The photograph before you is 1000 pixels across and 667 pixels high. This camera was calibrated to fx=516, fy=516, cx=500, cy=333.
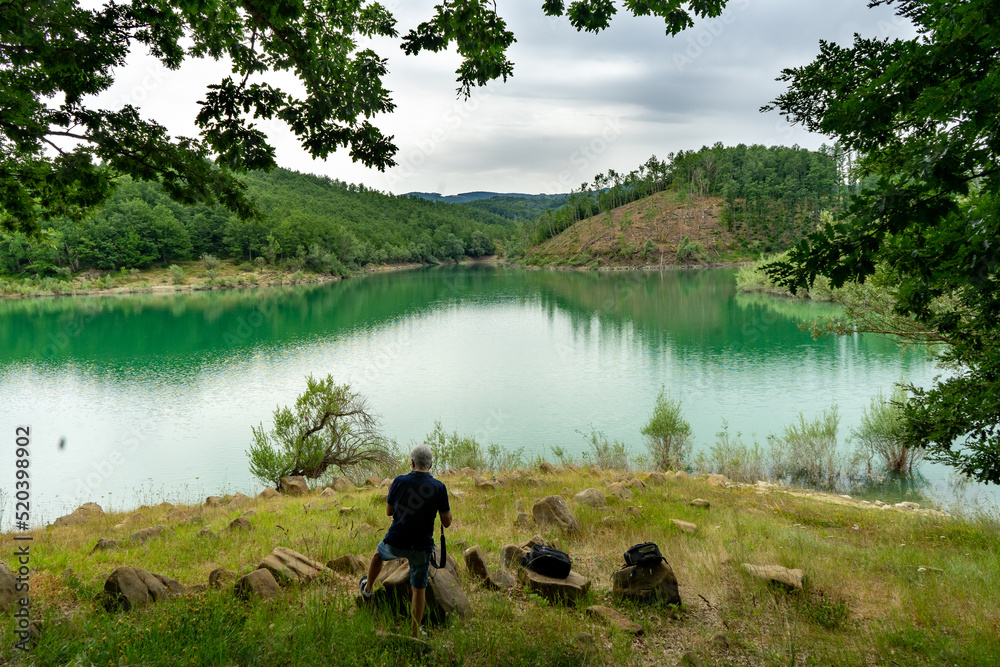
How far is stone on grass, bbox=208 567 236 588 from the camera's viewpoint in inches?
226

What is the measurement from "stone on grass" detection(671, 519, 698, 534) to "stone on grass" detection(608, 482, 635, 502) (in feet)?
5.88

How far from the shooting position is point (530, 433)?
21.1 m

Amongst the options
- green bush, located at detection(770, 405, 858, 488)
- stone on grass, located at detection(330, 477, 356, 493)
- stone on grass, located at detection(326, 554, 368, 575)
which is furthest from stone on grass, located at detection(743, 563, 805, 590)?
green bush, located at detection(770, 405, 858, 488)

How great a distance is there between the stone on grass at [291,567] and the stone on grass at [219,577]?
0.34 m

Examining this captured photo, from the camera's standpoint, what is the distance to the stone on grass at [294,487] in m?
14.0

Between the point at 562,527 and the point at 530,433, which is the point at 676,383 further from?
the point at 562,527

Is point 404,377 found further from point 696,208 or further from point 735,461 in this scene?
point 696,208

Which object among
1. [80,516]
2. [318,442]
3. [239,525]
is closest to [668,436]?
[318,442]

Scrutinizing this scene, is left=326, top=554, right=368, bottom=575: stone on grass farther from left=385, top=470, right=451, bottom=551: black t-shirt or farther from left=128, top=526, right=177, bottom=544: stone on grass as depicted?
left=128, top=526, right=177, bottom=544: stone on grass

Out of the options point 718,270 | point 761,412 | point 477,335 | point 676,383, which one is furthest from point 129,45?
point 718,270

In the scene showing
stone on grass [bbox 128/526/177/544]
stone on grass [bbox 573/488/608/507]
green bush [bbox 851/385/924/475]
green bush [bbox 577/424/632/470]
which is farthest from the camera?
green bush [bbox 577/424/632/470]

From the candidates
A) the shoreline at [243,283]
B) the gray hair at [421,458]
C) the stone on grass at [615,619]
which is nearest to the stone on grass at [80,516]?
the gray hair at [421,458]

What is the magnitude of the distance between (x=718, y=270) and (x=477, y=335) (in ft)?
255

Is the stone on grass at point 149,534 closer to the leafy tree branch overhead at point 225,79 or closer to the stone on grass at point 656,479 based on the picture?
the leafy tree branch overhead at point 225,79
